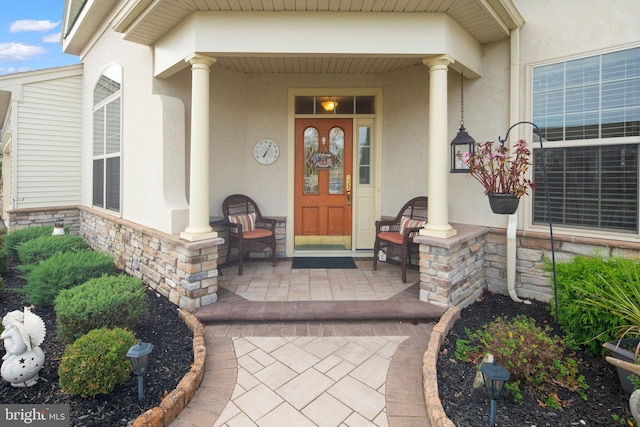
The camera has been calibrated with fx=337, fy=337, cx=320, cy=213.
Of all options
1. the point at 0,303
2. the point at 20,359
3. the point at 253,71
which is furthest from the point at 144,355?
the point at 253,71

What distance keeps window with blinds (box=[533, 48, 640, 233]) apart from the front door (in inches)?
97.1

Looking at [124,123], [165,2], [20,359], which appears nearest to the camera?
[20,359]

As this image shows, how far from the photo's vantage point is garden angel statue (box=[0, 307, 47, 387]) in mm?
1995

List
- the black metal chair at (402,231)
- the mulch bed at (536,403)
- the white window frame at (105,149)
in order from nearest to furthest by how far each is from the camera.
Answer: the mulch bed at (536,403), the black metal chair at (402,231), the white window frame at (105,149)

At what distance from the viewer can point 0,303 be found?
353cm

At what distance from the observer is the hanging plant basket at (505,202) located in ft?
9.96

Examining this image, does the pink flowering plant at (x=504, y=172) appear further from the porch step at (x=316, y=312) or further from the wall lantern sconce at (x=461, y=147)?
the porch step at (x=316, y=312)

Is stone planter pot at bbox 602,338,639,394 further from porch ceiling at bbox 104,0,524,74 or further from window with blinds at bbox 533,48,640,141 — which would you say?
porch ceiling at bbox 104,0,524,74

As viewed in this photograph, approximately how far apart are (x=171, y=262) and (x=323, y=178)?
2.59 m

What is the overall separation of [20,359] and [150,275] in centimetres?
186

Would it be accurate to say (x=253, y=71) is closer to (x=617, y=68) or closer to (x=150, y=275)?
(x=150, y=275)

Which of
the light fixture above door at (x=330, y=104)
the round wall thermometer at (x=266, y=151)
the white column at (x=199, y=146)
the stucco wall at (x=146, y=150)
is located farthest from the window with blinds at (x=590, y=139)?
the stucco wall at (x=146, y=150)

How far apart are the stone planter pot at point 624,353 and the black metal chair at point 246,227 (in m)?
3.48

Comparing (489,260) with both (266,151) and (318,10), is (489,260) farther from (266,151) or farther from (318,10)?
(266,151)
